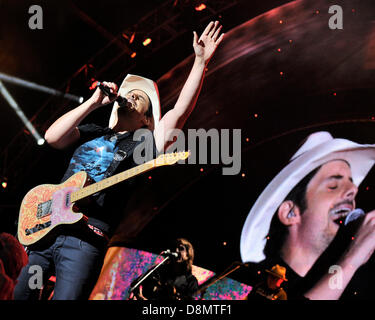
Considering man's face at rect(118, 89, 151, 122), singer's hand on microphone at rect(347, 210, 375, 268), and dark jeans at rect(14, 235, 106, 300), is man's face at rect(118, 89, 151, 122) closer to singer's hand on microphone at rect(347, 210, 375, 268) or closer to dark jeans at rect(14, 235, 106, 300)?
dark jeans at rect(14, 235, 106, 300)

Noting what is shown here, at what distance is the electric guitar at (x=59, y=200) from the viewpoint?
217cm

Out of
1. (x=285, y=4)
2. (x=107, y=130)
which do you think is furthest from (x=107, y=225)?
(x=285, y=4)

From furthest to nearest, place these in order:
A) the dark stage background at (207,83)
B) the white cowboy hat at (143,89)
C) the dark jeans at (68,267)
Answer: the dark stage background at (207,83) < the white cowboy hat at (143,89) < the dark jeans at (68,267)

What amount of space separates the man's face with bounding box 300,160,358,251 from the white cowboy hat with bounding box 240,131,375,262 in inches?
4.4

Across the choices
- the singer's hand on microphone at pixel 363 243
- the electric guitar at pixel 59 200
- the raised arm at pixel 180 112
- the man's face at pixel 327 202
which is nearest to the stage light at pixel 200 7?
the man's face at pixel 327 202

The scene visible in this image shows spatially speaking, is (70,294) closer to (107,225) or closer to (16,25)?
(107,225)

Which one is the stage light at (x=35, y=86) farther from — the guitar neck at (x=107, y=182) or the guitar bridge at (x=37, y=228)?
the guitar neck at (x=107, y=182)

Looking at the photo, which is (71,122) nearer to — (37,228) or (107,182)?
(107,182)

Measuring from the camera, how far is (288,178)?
4.57 m

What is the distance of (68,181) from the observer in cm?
239

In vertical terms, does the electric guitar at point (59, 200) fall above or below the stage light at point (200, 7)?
below

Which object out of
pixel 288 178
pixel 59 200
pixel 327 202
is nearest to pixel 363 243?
pixel 327 202

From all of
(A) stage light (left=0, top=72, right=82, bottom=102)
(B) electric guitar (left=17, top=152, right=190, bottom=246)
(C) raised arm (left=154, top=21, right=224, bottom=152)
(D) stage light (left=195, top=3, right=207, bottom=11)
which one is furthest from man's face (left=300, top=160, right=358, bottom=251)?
(A) stage light (left=0, top=72, right=82, bottom=102)

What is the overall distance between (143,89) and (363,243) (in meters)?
2.63
